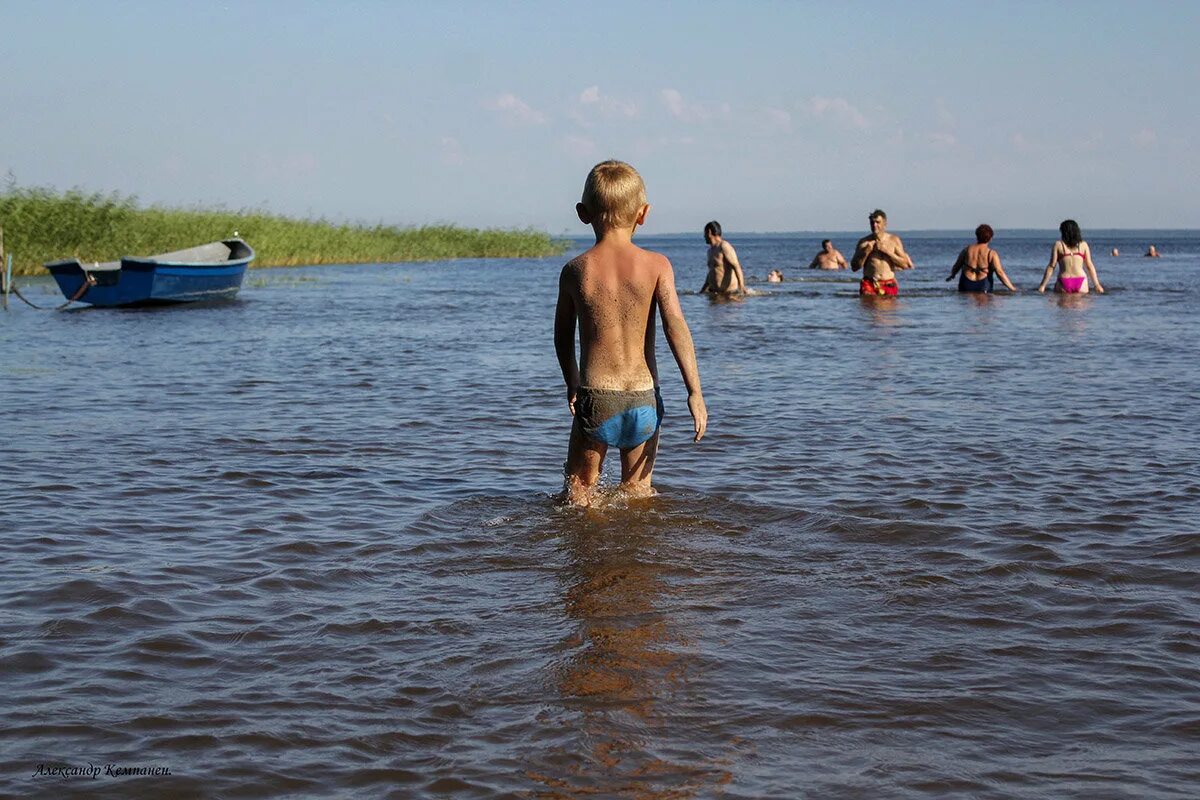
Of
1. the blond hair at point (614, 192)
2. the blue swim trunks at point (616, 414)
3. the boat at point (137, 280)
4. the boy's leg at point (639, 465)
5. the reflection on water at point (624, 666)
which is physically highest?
the blond hair at point (614, 192)

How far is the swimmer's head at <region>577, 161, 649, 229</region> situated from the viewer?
5.60 metres

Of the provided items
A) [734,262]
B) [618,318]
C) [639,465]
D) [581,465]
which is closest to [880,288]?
[734,262]

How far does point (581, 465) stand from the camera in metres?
6.19

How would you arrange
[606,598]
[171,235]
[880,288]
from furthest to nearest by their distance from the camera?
[171,235]
[880,288]
[606,598]

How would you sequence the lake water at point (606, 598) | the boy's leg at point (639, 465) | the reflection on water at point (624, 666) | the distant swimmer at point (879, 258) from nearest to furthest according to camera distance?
the reflection on water at point (624, 666) → the lake water at point (606, 598) → the boy's leg at point (639, 465) → the distant swimmer at point (879, 258)

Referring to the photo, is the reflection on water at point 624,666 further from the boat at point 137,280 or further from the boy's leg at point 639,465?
the boat at point 137,280

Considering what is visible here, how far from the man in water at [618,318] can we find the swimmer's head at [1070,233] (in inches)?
682

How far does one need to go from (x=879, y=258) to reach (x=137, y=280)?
1366 cm

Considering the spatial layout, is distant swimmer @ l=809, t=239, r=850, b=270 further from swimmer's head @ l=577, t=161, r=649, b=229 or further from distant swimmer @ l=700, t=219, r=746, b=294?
swimmer's head @ l=577, t=161, r=649, b=229

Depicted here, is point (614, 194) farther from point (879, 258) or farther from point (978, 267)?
point (978, 267)

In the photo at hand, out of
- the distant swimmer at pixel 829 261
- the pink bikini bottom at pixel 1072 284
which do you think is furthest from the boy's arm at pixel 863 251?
the distant swimmer at pixel 829 261

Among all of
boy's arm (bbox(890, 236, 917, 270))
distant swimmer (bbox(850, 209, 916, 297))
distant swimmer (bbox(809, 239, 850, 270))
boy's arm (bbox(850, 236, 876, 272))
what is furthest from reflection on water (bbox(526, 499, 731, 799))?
distant swimmer (bbox(809, 239, 850, 270))

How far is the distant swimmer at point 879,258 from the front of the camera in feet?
68.2

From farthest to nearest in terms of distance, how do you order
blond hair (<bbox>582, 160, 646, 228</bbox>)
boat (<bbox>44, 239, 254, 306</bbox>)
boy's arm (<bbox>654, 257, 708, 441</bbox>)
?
boat (<bbox>44, 239, 254, 306</bbox>) → boy's arm (<bbox>654, 257, 708, 441</bbox>) → blond hair (<bbox>582, 160, 646, 228</bbox>)
